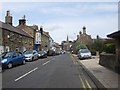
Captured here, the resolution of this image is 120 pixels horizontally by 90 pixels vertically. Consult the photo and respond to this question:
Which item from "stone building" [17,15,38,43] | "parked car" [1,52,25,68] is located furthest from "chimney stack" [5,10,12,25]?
"parked car" [1,52,25,68]

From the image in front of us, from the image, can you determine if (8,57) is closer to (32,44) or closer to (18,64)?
(18,64)

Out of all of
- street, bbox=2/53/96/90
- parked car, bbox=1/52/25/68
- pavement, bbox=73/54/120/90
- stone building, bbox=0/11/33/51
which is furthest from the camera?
stone building, bbox=0/11/33/51

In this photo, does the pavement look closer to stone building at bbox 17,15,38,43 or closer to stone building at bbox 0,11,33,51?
stone building at bbox 0,11,33,51

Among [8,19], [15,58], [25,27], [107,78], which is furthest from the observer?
[25,27]

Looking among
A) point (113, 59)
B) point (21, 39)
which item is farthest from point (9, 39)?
point (113, 59)

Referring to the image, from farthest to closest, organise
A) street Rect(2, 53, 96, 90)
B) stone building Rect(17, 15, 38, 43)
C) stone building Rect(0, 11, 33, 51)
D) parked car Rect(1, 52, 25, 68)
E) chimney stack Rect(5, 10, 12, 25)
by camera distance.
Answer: stone building Rect(17, 15, 38, 43), chimney stack Rect(5, 10, 12, 25), stone building Rect(0, 11, 33, 51), parked car Rect(1, 52, 25, 68), street Rect(2, 53, 96, 90)

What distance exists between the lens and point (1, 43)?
4356 cm

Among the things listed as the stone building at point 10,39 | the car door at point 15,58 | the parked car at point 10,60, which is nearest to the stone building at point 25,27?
the stone building at point 10,39

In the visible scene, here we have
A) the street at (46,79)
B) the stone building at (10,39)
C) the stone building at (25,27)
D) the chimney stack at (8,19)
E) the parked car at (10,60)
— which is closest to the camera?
the street at (46,79)

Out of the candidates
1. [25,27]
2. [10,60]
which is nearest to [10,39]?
[10,60]

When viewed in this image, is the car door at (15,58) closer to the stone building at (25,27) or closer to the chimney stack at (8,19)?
the chimney stack at (8,19)

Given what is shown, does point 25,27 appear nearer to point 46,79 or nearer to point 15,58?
point 15,58

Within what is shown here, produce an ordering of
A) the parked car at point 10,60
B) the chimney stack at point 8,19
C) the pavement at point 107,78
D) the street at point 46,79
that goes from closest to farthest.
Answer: the pavement at point 107,78, the street at point 46,79, the parked car at point 10,60, the chimney stack at point 8,19

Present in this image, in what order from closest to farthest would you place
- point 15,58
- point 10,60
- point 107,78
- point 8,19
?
point 107,78 → point 10,60 → point 15,58 → point 8,19
